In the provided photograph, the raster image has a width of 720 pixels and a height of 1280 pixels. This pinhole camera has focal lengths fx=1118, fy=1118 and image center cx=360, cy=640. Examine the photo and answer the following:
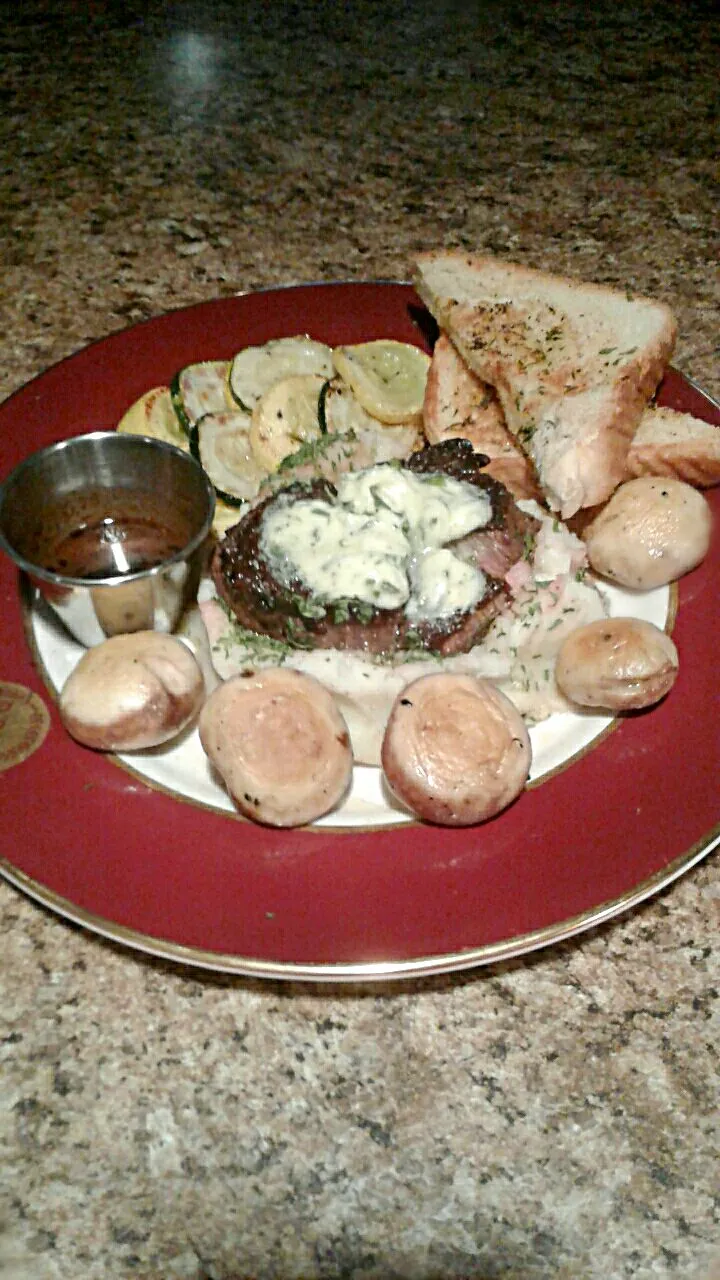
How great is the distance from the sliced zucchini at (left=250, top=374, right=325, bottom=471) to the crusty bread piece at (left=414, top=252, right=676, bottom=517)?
599mm

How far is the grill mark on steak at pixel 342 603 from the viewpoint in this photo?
2.95 meters

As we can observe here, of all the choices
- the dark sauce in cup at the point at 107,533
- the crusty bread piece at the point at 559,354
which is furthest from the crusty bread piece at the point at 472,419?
the dark sauce in cup at the point at 107,533

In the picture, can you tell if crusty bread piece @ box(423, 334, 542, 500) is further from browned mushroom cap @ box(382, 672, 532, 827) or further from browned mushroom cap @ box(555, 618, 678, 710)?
browned mushroom cap @ box(382, 672, 532, 827)

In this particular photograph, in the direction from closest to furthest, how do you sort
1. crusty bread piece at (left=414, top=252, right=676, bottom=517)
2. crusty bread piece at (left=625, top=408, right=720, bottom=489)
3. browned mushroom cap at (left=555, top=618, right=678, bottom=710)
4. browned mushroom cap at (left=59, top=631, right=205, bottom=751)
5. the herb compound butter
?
browned mushroom cap at (left=59, top=631, right=205, bottom=751) → browned mushroom cap at (left=555, top=618, right=678, bottom=710) → the herb compound butter → crusty bread piece at (left=414, top=252, right=676, bottom=517) → crusty bread piece at (left=625, top=408, right=720, bottom=489)

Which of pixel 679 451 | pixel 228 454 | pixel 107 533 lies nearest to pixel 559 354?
pixel 679 451

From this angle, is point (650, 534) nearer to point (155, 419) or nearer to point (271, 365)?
point (271, 365)

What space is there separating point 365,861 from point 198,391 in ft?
6.11

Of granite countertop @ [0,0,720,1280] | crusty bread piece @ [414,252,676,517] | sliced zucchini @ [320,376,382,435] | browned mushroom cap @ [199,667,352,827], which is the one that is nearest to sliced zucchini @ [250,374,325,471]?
sliced zucchini @ [320,376,382,435]

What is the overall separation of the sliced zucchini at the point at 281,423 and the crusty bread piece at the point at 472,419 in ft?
1.33

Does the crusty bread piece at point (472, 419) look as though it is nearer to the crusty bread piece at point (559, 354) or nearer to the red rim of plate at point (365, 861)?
the crusty bread piece at point (559, 354)

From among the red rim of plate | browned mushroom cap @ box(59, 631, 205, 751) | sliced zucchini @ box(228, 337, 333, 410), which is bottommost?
the red rim of plate

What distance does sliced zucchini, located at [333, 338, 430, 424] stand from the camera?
3.74 meters

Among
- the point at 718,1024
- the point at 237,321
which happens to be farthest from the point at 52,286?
the point at 718,1024

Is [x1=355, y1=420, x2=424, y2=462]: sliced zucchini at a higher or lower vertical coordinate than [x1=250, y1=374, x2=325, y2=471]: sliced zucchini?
lower
